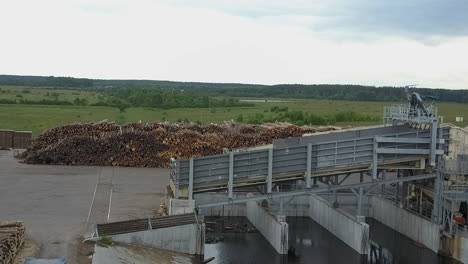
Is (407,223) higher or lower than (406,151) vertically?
lower

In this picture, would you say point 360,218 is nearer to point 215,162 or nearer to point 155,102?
point 215,162

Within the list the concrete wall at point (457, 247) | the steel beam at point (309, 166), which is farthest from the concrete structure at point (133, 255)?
the concrete wall at point (457, 247)

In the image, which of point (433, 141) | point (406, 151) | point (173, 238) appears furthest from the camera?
point (433, 141)

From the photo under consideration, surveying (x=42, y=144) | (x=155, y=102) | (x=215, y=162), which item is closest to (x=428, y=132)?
(x=215, y=162)

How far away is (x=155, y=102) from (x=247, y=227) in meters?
103

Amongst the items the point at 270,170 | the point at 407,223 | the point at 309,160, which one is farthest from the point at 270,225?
the point at 407,223

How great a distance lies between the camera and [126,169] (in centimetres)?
5200

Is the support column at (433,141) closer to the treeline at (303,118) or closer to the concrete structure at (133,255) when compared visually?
the concrete structure at (133,255)

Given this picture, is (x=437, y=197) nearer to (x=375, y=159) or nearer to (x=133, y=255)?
(x=375, y=159)

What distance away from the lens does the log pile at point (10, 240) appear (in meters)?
22.6

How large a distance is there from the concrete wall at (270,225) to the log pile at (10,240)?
12687 mm

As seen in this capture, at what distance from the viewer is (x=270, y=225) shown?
34594 mm

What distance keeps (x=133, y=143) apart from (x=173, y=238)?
26.1 metres

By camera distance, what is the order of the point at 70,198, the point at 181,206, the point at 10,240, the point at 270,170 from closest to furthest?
the point at 10,240
the point at 181,206
the point at 270,170
the point at 70,198
